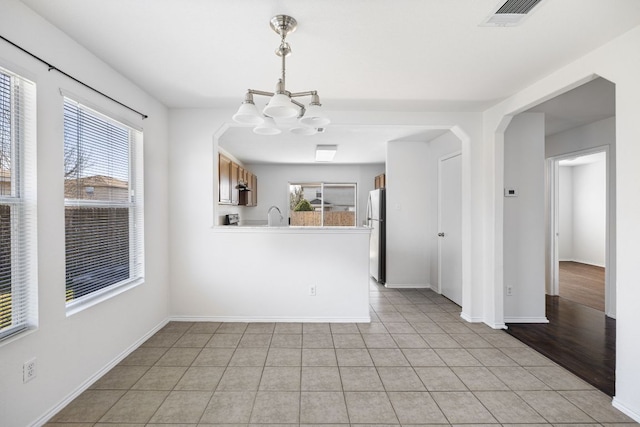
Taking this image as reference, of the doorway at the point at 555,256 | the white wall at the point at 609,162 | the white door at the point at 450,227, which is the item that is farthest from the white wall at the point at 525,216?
the white wall at the point at 609,162

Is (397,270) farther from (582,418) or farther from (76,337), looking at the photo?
(76,337)

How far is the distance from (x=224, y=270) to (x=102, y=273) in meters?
1.23

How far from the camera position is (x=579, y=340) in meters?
3.02

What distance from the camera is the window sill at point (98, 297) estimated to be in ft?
6.96

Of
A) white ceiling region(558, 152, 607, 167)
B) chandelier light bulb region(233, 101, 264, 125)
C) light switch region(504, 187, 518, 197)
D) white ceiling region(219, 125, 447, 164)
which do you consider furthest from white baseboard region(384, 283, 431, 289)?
white ceiling region(558, 152, 607, 167)

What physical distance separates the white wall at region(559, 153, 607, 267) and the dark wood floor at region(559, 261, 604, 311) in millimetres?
378

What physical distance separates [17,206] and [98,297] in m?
0.95

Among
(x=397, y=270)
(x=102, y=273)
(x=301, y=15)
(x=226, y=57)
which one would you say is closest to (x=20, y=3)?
(x=226, y=57)

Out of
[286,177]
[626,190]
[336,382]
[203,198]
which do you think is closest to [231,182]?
[203,198]

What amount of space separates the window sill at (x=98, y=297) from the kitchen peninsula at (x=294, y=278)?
875 millimetres

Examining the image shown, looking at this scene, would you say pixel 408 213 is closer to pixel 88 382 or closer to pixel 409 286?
pixel 409 286

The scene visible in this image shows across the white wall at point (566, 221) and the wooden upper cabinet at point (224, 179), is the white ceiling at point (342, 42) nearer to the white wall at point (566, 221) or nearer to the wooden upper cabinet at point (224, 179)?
the wooden upper cabinet at point (224, 179)

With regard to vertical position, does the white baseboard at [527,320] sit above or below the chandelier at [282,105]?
below

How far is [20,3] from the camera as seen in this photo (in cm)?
171
